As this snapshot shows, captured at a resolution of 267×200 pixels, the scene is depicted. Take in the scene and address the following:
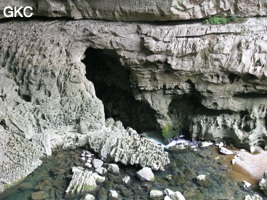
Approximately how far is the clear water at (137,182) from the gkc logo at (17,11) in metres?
3.72

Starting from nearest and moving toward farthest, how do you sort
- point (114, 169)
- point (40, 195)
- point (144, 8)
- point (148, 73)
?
point (40, 195), point (114, 169), point (144, 8), point (148, 73)

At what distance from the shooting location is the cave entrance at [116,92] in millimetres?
8750

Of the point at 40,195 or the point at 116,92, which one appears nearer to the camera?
the point at 40,195

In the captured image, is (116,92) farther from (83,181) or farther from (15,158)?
(83,181)

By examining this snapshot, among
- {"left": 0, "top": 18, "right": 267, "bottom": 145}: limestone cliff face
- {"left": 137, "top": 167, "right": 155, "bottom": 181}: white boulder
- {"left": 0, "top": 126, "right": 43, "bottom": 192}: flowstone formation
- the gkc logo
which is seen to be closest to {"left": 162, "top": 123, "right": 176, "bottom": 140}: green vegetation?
{"left": 0, "top": 18, "right": 267, "bottom": 145}: limestone cliff face

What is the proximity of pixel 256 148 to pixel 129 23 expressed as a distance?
400cm

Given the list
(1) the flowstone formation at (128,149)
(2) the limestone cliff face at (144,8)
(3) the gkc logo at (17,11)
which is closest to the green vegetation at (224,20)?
(2) the limestone cliff face at (144,8)

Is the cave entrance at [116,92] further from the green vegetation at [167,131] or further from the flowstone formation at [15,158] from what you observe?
the flowstone formation at [15,158]

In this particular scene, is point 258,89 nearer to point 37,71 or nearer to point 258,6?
point 258,6

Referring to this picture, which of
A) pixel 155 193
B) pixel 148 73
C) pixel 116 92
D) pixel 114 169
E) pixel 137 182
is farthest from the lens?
pixel 116 92

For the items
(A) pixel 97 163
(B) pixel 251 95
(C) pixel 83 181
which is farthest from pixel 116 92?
(C) pixel 83 181

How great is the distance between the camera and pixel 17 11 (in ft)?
25.8

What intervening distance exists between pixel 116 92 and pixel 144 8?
325cm

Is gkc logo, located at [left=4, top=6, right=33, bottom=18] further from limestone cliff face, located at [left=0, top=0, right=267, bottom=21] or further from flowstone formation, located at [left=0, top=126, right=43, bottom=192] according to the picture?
flowstone formation, located at [left=0, top=126, right=43, bottom=192]
